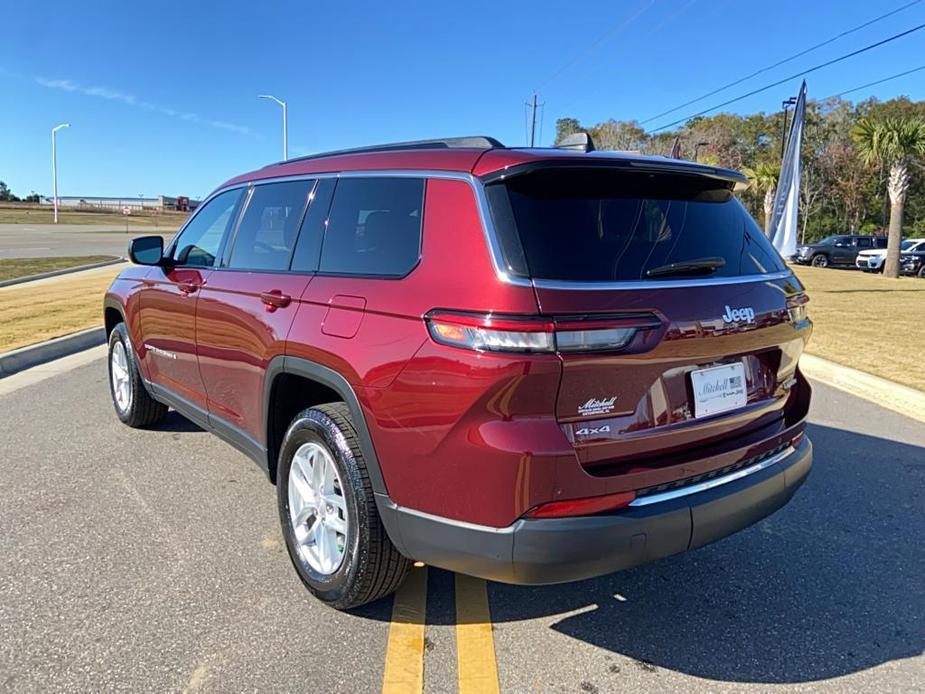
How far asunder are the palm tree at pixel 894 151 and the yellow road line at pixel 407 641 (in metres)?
27.3

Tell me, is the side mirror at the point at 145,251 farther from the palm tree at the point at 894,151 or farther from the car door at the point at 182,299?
the palm tree at the point at 894,151

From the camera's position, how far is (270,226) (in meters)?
3.62

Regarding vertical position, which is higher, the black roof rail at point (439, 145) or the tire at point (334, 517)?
the black roof rail at point (439, 145)

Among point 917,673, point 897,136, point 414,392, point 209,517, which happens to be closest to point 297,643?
point 414,392

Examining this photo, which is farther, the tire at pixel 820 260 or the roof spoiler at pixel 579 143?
the tire at pixel 820 260

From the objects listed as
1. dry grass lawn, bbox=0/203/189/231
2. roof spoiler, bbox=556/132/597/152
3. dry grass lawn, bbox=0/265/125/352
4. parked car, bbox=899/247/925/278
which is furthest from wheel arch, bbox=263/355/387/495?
dry grass lawn, bbox=0/203/189/231

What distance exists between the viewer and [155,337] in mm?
4617

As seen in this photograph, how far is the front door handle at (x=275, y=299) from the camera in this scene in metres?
3.11

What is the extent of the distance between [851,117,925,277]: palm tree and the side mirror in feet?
88.3

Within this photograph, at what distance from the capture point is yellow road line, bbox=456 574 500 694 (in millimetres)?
2459

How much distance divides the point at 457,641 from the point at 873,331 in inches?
A: 394

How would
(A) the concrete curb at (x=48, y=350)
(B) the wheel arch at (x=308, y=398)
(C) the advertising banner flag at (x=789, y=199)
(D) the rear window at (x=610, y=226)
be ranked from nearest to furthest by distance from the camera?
(D) the rear window at (x=610, y=226), (B) the wheel arch at (x=308, y=398), (A) the concrete curb at (x=48, y=350), (C) the advertising banner flag at (x=789, y=199)

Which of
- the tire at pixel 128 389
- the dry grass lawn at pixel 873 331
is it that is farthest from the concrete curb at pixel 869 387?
the tire at pixel 128 389

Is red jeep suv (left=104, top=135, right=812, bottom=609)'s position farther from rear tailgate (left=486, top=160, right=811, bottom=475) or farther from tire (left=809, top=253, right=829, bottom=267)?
tire (left=809, top=253, right=829, bottom=267)
